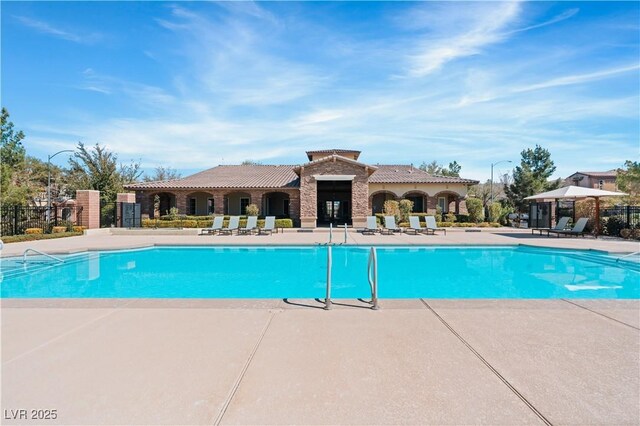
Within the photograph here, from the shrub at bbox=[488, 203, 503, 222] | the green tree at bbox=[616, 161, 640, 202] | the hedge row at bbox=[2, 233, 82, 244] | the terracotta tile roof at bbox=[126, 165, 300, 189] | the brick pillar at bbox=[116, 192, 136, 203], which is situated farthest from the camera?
the terracotta tile roof at bbox=[126, 165, 300, 189]

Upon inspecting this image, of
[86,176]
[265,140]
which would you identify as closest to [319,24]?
[265,140]

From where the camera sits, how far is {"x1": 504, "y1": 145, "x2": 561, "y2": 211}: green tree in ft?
122

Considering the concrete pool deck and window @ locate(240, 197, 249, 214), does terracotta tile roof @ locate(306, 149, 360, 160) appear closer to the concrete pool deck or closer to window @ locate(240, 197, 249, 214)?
window @ locate(240, 197, 249, 214)

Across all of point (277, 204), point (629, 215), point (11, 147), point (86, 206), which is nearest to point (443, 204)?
point (629, 215)

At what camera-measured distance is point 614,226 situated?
65.8ft

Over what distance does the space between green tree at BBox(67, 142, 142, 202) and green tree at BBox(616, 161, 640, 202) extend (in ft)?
120

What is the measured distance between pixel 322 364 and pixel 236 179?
1145 inches

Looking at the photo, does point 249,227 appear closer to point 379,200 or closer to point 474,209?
point 379,200

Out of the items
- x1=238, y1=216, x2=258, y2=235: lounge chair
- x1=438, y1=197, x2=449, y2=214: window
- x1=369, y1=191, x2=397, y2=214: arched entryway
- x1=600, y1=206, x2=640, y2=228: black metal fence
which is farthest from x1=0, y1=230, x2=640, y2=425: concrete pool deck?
x1=438, y1=197, x2=449, y2=214: window

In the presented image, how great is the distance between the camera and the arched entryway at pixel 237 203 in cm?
3123

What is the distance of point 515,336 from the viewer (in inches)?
164

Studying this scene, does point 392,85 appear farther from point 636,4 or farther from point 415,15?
point 636,4

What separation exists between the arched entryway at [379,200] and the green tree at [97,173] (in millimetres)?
22641

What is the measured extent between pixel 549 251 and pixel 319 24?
539 inches
